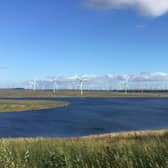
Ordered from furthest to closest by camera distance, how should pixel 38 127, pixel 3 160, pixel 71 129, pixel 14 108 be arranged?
1. pixel 14 108
2. pixel 38 127
3. pixel 71 129
4. pixel 3 160

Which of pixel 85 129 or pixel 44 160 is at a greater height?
pixel 44 160

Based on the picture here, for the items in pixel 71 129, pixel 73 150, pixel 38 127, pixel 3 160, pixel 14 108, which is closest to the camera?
pixel 3 160

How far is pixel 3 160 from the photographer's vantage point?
7.88m

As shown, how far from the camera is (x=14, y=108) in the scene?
111875 millimetres

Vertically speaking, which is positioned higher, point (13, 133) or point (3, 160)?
point (3, 160)

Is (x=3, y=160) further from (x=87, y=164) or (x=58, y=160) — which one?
(x=87, y=164)

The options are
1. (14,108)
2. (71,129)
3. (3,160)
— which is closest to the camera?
(3,160)

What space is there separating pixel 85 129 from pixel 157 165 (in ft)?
175

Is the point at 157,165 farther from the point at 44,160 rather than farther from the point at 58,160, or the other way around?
the point at 44,160

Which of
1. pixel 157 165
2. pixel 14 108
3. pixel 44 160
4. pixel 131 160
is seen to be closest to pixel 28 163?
pixel 44 160

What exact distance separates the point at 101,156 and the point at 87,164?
50cm

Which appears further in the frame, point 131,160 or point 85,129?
point 85,129

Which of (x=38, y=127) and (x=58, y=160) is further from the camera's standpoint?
(x=38, y=127)

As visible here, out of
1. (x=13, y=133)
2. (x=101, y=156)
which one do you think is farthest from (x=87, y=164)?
(x=13, y=133)
